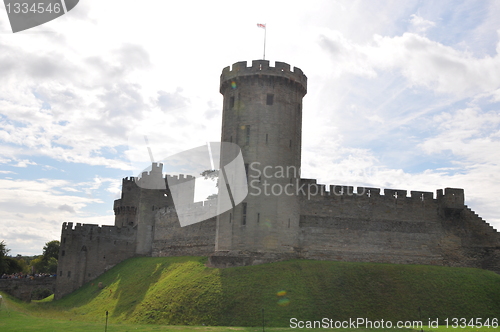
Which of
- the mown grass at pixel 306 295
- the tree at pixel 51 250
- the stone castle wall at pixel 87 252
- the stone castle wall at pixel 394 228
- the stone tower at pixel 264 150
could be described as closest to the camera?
the mown grass at pixel 306 295

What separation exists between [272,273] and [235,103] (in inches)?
472

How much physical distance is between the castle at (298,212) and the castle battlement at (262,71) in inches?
2.8

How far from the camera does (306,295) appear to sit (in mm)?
25203

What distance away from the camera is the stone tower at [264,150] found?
98.1 feet

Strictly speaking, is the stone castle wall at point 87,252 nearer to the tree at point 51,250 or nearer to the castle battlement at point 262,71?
the castle battlement at point 262,71

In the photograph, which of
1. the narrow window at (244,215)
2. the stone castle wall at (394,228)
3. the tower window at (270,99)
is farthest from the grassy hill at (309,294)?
the tower window at (270,99)

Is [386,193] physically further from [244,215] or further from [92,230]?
[92,230]

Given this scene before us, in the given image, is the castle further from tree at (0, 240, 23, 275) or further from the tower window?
tree at (0, 240, 23, 275)

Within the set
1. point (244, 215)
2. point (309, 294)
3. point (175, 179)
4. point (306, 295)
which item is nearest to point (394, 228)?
point (309, 294)

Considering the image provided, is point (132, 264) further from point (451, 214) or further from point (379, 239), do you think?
point (451, 214)

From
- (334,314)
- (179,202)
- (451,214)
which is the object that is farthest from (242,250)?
(179,202)

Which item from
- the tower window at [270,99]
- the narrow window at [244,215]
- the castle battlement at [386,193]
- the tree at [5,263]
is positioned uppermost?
the tower window at [270,99]

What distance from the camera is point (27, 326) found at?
70.8 ft

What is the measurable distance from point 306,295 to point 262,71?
50.1 feet
